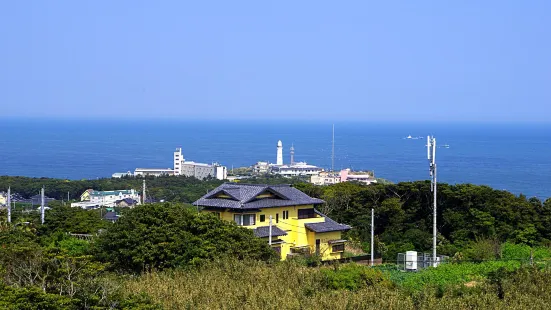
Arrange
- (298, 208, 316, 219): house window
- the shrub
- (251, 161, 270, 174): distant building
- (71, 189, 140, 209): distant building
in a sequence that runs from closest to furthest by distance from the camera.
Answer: the shrub < (298, 208, 316, 219): house window < (71, 189, 140, 209): distant building < (251, 161, 270, 174): distant building

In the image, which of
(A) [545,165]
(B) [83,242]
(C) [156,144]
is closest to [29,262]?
(B) [83,242]

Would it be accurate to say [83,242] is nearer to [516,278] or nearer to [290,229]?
[290,229]

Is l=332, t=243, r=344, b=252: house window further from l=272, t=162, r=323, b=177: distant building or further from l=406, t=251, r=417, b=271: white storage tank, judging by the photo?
l=272, t=162, r=323, b=177: distant building

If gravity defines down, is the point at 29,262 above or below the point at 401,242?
above

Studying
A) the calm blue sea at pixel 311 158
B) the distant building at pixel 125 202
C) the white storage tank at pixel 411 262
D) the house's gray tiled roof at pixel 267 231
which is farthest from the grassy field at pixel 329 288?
the calm blue sea at pixel 311 158

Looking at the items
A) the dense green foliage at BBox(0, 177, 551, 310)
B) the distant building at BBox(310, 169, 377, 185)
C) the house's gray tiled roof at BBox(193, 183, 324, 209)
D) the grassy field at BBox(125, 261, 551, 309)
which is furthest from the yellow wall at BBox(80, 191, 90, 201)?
the grassy field at BBox(125, 261, 551, 309)

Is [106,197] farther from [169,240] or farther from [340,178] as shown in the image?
[169,240]
